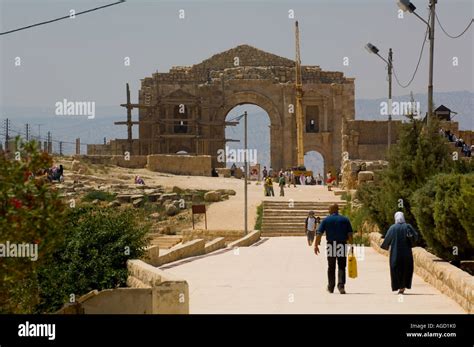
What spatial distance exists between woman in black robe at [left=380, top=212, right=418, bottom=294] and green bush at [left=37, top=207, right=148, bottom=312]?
12.0 feet

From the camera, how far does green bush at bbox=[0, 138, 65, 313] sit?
30.6ft

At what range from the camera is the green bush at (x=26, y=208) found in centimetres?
931

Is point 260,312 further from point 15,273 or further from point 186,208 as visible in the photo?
point 186,208

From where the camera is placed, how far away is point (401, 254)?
13461mm

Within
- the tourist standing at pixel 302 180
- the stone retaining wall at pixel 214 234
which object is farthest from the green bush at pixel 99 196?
the tourist standing at pixel 302 180

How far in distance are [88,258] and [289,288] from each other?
9.47ft

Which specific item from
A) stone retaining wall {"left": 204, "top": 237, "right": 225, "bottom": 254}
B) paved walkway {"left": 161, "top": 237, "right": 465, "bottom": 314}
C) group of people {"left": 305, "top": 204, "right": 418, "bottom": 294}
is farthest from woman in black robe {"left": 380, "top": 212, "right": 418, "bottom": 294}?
stone retaining wall {"left": 204, "top": 237, "right": 225, "bottom": 254}

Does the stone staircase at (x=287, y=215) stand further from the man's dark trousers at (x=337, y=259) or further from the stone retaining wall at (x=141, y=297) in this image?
the stone retaining wall at (x=141, y=297)

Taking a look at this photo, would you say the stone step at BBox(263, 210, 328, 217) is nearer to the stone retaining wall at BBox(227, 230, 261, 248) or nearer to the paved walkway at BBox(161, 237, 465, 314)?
the stone retaining wall at BBox(227, 230, 261, 248)

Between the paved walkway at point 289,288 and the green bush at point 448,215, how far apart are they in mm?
684

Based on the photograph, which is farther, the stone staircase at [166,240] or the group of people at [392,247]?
the stone staircase at [166,240]

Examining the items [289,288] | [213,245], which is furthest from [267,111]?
[289,288]

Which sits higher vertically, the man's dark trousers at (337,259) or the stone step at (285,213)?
the man's dark trousers at (337,259)

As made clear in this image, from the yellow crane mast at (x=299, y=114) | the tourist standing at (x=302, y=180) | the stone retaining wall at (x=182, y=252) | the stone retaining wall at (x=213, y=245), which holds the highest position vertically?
the yellow crane mast at (x=299, y=114)
